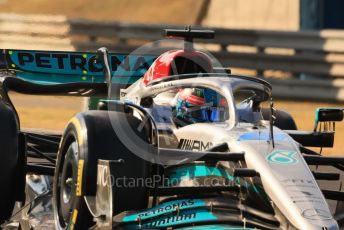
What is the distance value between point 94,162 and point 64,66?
3133 mm

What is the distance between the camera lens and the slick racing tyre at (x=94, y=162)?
5.66 metres

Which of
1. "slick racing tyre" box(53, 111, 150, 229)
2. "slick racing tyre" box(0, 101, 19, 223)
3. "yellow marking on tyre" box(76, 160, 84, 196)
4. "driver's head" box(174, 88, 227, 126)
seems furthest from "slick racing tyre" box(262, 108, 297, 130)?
"yellow marking on tyre" box(76, 160, 84, 196)

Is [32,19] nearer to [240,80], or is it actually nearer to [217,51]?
[217,51]

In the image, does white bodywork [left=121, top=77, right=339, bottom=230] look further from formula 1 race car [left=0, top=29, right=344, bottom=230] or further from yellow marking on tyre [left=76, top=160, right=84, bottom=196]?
yellow marking on tyre [left=76, top=160, right=84, bottom=196]

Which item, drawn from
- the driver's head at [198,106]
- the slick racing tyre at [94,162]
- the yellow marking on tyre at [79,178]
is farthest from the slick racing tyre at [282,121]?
the yellow marking on tyre at [79,178]

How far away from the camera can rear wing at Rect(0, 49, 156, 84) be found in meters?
8.61

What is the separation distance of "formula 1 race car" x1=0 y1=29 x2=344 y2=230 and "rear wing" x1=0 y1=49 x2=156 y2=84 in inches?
53.5

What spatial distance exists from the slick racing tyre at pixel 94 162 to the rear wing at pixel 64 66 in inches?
103

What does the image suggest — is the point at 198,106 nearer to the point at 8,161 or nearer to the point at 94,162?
the point at 94,162

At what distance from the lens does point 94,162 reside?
18.8ft

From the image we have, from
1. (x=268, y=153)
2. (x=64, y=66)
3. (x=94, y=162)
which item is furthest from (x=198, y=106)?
(x=64, y=66)

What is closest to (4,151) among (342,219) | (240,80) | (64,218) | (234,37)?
(64,218)

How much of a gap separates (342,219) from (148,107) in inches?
71.5

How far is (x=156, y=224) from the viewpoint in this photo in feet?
18.3
